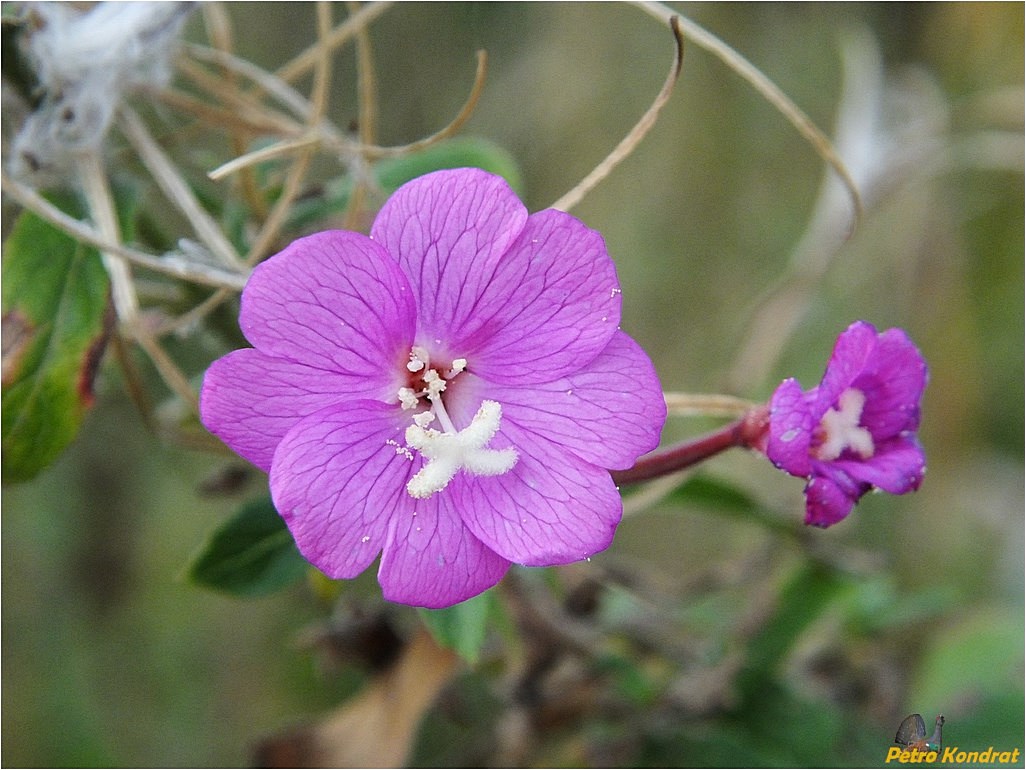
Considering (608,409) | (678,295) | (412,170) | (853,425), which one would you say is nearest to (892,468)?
(853,425)

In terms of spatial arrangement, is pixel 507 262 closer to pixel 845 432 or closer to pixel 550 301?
pixel 550 301

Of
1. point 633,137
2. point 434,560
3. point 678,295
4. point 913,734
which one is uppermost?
point 633,137

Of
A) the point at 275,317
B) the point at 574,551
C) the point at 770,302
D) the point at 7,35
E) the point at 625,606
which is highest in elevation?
the point at 7,35

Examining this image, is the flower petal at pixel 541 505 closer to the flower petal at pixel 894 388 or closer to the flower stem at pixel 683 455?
the flower stem at pixel 683 455

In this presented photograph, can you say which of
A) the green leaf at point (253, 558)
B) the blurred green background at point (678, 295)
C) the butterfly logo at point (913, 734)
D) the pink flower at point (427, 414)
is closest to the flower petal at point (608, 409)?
the pink flower at point (427, 414)

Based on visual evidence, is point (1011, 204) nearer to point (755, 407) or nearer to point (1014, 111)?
point (1014, 111)

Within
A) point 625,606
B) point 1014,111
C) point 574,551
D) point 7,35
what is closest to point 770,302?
point 625,606

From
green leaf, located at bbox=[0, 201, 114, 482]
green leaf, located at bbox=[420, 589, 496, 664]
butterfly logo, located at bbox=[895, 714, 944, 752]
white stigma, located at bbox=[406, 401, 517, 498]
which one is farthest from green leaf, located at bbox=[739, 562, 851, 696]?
green leaf, located at bbox=[0, 201, 114, 482]
